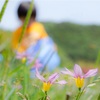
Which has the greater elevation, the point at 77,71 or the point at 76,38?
the point at 77,71

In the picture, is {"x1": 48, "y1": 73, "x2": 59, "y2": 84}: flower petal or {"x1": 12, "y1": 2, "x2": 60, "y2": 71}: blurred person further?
{"x1": 12, "y1": 2, "x2": 60, "y2": 71}: blurred person

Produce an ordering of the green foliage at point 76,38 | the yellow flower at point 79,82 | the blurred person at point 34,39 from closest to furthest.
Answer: the yellow flower at point 79,82 < the blurred person at point 34,39 < the green foliage at point 76,38

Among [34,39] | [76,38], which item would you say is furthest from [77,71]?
[76,38]

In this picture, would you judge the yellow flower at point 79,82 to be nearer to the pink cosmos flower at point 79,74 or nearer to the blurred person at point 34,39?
the pink cosmos flower at point 79,74

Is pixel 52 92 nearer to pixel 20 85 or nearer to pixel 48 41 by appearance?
pixel 20 85

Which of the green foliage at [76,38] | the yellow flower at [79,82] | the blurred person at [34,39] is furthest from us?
the green foliage at [76,38]

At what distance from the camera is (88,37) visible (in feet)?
74.4

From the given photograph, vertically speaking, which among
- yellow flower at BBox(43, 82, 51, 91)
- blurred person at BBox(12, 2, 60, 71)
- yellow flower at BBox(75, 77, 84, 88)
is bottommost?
blurred person at BBox(12, 2, 60, 71)

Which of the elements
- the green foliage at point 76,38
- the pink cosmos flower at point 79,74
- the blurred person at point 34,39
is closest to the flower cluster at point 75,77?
the pink cosmos flower at point 79,74

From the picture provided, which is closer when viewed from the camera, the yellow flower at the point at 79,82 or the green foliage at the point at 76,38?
the yellow flower at the point at 79,82

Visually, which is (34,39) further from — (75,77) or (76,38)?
(76,38)

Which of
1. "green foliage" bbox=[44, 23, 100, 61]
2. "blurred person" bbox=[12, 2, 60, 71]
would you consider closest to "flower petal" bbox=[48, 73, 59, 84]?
"blurred person" bbox=[12, 2, 60, 71]

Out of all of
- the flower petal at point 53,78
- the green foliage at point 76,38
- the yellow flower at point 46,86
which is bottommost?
the green foliage at point 76,38

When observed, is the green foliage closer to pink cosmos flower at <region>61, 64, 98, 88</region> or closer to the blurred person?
the blurred person
